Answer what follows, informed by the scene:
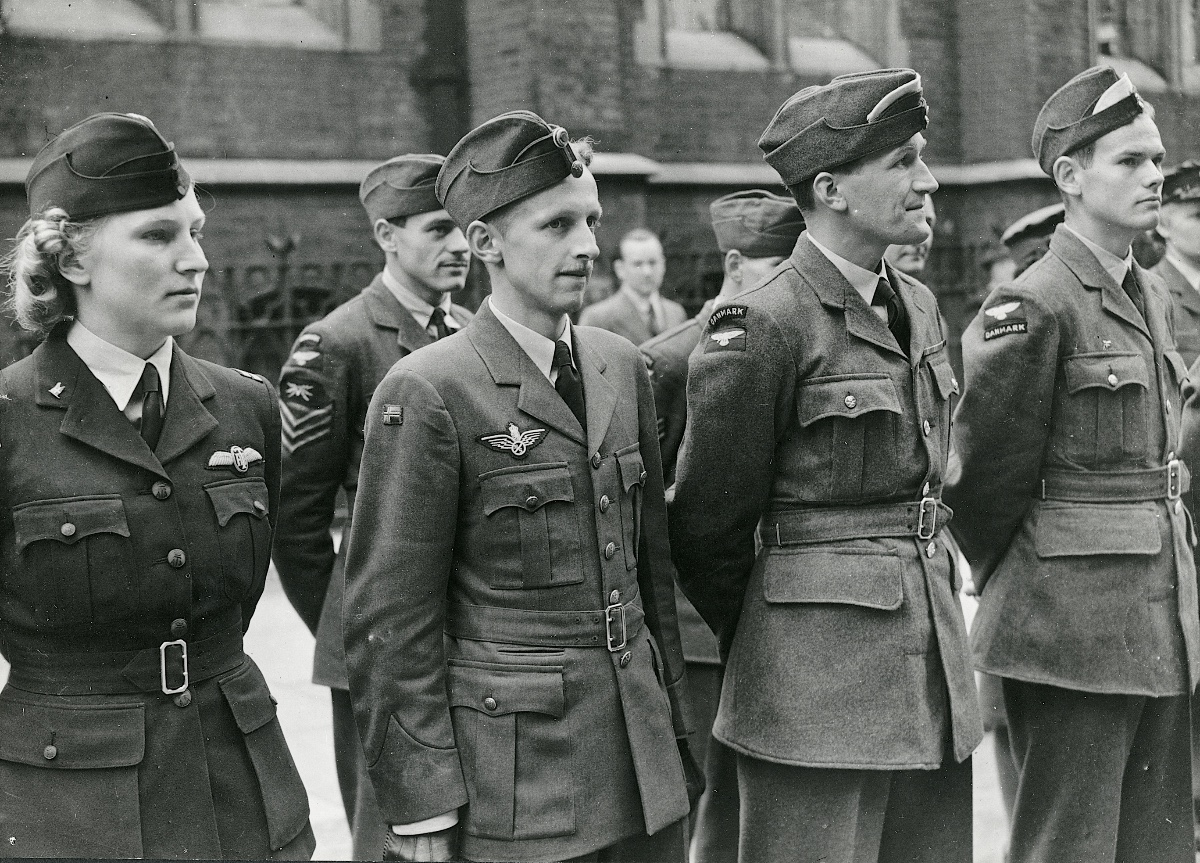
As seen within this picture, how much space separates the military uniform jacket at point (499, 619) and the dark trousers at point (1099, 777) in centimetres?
112

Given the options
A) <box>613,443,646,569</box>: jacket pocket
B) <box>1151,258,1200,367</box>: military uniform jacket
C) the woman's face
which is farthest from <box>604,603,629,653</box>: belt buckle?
<box>1151,258,1200,367</box>: military uniform jacket

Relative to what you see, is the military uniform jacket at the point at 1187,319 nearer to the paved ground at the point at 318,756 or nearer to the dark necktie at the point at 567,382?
the paved ground at the point at 318,756

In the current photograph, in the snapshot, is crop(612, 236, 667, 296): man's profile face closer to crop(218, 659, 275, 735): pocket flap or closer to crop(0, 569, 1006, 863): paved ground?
crop(0, 569, 1006, 863): paved ground

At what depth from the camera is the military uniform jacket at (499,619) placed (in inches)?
89.6

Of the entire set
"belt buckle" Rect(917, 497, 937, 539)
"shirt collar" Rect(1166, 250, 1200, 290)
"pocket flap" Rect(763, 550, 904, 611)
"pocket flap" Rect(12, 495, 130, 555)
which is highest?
"shirt collar" Rect(1166, 250, 1200, 290)

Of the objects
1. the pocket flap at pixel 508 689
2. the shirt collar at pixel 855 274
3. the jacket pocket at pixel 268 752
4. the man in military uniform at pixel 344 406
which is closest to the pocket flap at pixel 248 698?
the jacket pocket at pixel 268 752

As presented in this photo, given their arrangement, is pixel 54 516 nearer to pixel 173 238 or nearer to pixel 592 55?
pixel 173 238

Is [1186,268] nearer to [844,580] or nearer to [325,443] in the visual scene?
[844,580]

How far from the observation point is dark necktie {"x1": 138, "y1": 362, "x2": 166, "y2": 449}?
235 cm

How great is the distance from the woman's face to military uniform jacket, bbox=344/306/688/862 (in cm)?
39

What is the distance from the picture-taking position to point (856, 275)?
2.74 meters

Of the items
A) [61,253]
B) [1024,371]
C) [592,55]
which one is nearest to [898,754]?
[1024,371]

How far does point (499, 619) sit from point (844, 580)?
27.7 inches

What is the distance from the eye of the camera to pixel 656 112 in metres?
7.35
